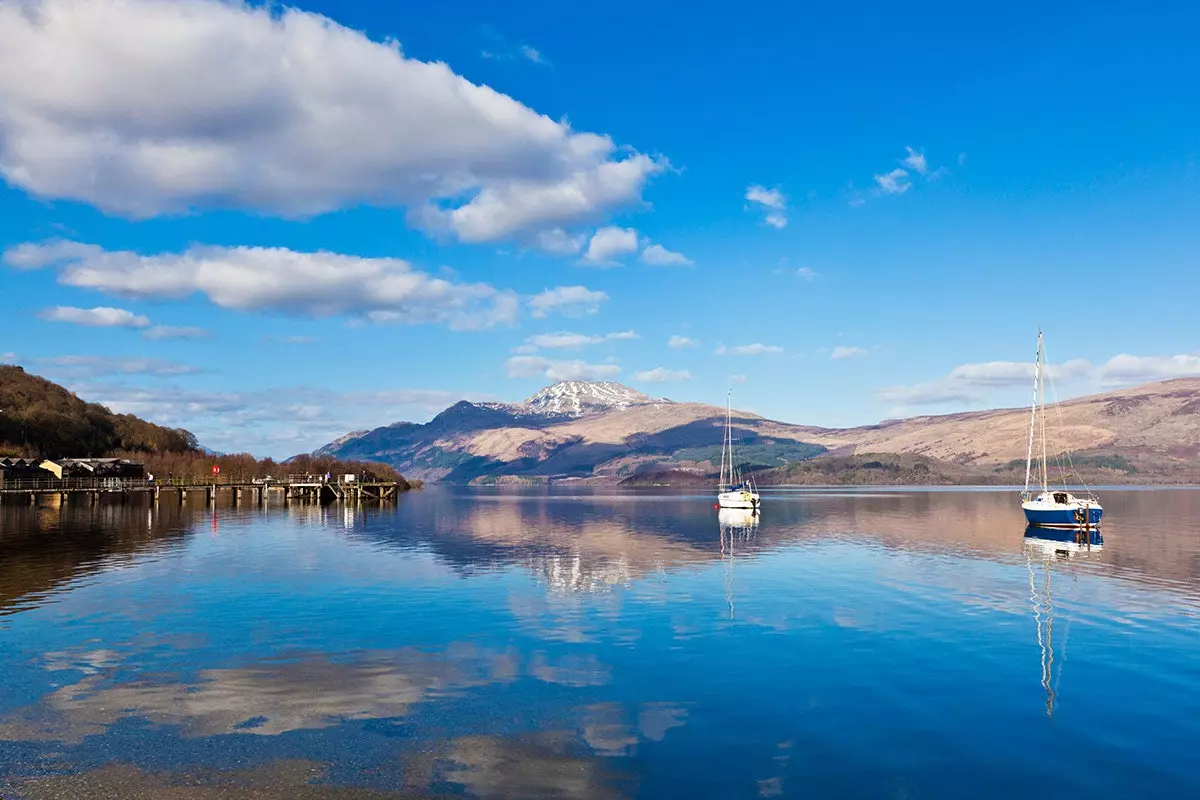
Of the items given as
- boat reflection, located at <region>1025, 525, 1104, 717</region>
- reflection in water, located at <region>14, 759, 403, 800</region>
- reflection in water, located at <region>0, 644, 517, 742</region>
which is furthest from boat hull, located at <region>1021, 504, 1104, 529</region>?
reflection in water, located at <region>14, 759, 403, 800</region>

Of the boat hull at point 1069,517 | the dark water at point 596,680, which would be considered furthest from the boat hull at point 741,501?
the dark water at point 596,680

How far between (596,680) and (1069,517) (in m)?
85.0

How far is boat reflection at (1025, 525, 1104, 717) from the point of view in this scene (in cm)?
3116

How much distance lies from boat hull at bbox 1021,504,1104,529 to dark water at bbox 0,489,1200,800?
2898 cm

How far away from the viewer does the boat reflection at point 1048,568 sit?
3116cm

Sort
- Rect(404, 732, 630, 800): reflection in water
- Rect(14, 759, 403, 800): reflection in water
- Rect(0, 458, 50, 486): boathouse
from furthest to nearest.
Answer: Rect(0, 458, 50, 486): boathouse < Rect(404, 732, 630, 800): reflection in water < Rect(14, 759, 403, 800): reflection in water

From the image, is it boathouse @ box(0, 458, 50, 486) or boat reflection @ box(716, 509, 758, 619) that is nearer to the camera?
boat reflection @ box(716, 509, 758, 619)

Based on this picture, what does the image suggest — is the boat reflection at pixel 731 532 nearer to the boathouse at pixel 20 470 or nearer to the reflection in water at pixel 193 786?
the reflection in water at pixel 193 786

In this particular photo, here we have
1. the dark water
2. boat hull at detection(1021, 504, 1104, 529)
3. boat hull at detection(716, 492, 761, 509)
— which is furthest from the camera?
boat hull at detection(716, 492, 761, 509)

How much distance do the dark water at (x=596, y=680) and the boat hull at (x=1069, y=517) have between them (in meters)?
29.0

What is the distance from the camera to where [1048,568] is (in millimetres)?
63125

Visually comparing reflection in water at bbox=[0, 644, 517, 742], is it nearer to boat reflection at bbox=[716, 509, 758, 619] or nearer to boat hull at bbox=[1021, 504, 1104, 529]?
boat reflection at bbox=[716, 509, 758, 619]

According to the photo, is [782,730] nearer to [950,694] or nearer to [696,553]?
[950,694]

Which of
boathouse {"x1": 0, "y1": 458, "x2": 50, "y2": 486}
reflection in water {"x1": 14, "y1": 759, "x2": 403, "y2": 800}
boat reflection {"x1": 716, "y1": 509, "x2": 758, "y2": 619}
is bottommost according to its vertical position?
boat reflection {"x1": 716, "y1": 509, "x2": 758, "y2": 619}
